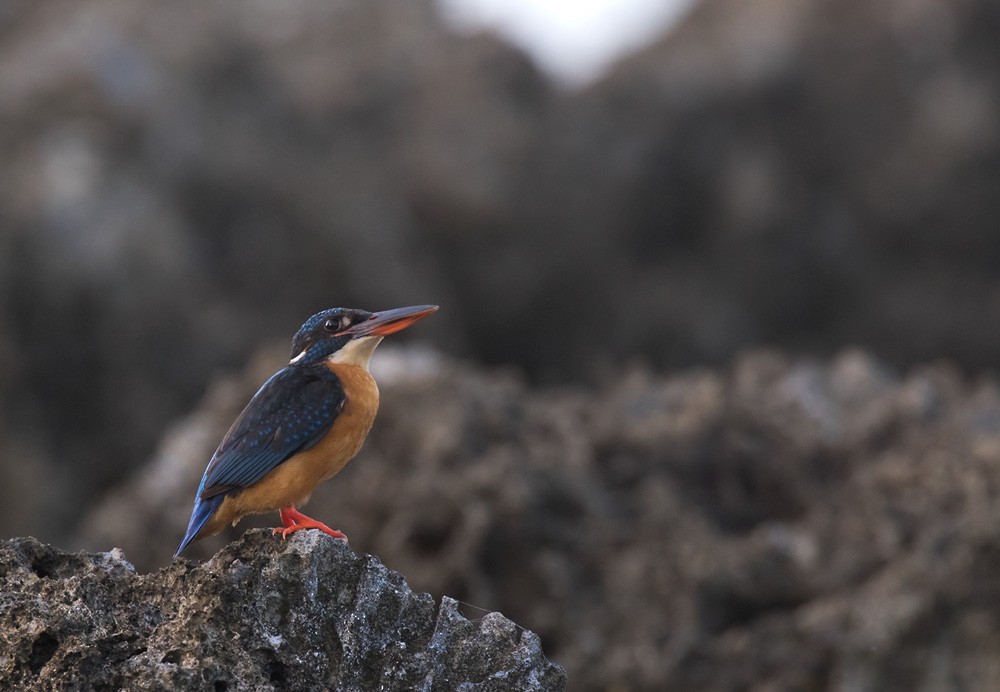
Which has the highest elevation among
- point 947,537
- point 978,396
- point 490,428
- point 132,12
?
point 132,12

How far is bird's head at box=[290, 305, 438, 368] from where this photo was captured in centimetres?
597

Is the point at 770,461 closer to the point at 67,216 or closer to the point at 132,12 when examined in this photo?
the point at 67,216

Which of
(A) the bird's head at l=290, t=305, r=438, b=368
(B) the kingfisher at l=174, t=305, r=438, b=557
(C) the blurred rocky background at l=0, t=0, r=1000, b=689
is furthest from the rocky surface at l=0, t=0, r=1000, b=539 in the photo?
(B) the kingfisher at l=174, t=305, r=438, b=557

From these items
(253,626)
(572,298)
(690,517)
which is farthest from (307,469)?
(572,298)

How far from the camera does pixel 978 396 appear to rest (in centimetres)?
1039

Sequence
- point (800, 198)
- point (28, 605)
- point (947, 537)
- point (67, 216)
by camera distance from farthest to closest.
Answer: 1. point (800, 198)
2. point (67, 216)
3. point (947, 537)
4. point (28, 605)

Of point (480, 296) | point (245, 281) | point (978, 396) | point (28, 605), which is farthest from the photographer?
point (480, 296)

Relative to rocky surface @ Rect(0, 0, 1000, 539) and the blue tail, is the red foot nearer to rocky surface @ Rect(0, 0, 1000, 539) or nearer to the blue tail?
the blue tail

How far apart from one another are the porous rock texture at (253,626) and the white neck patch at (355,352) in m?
1.53

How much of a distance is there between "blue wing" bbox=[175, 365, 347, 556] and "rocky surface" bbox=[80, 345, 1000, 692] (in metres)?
3.17

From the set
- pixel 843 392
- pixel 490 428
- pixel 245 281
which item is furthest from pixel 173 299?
pixel 843 392

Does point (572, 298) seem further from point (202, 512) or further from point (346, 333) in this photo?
point (202, 512)

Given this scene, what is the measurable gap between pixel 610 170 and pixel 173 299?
6763mm

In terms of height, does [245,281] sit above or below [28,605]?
above
